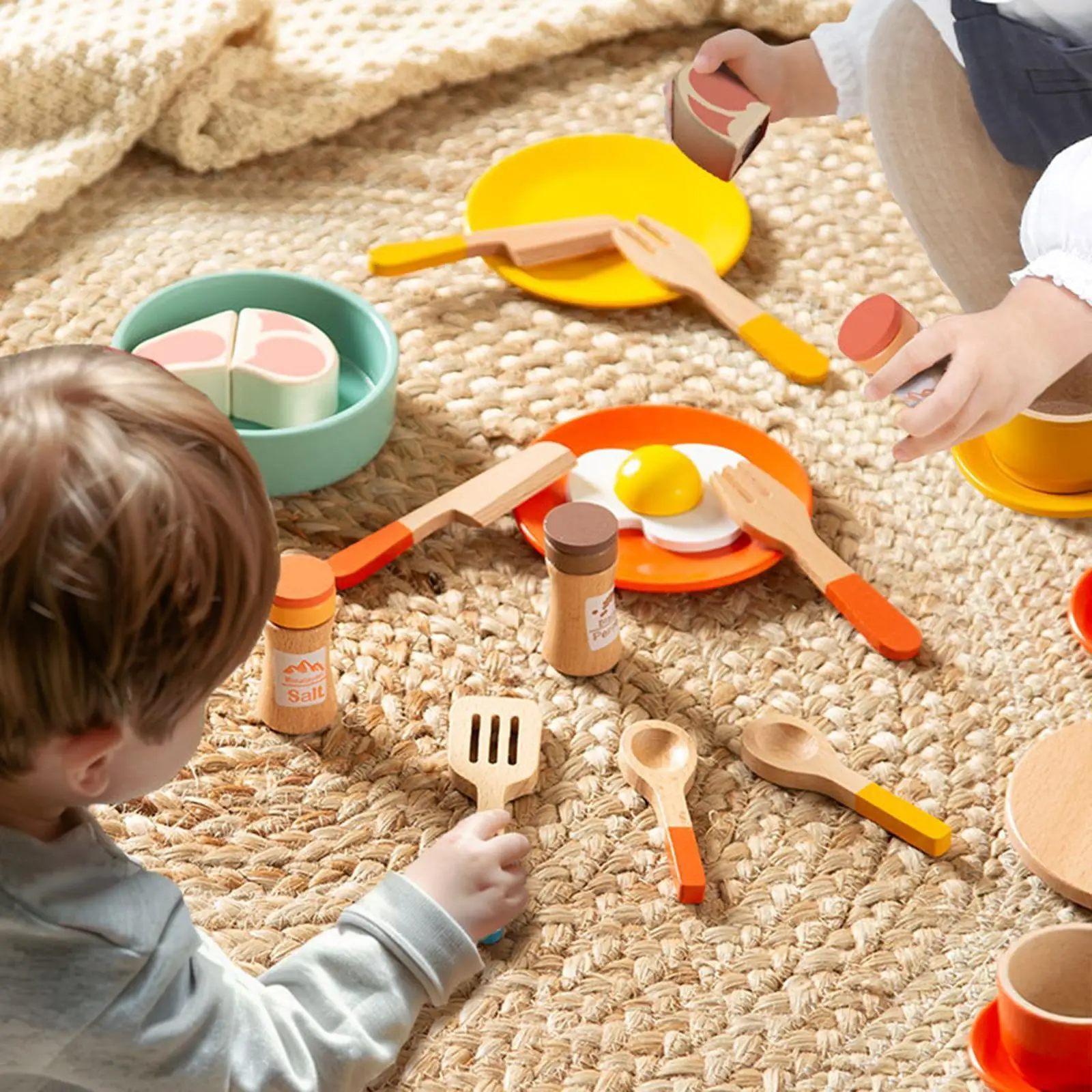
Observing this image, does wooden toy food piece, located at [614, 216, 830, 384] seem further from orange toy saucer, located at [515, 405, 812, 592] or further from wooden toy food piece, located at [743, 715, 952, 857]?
wooden toy food piece, located at [743, 715, 952, 857]

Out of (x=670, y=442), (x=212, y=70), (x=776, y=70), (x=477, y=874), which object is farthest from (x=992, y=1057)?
(x=212, y=70)

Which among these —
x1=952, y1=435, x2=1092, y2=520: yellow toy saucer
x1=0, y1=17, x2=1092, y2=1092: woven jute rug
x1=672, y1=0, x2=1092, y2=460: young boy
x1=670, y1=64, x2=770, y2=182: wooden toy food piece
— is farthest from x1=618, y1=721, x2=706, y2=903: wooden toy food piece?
x1=670, y1=64, x2=770, y2=182: wooden toy food piece

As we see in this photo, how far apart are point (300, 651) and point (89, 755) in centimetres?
31

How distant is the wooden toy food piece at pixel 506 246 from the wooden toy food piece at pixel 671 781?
1.64 ft

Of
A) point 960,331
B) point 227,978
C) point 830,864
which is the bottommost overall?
point 830,864

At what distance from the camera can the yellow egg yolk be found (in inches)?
42.8

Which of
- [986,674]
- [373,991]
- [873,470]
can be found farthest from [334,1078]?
[873,470]

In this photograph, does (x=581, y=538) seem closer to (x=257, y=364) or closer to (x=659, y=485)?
Result: (x=659, y=485)

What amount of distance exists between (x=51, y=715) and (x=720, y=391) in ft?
2.41

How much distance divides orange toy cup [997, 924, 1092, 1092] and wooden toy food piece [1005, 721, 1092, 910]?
9 cm

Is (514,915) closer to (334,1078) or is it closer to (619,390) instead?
(334,1078)

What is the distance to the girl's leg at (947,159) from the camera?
4.00 ft

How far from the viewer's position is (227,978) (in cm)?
72

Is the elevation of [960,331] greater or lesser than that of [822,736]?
greater
